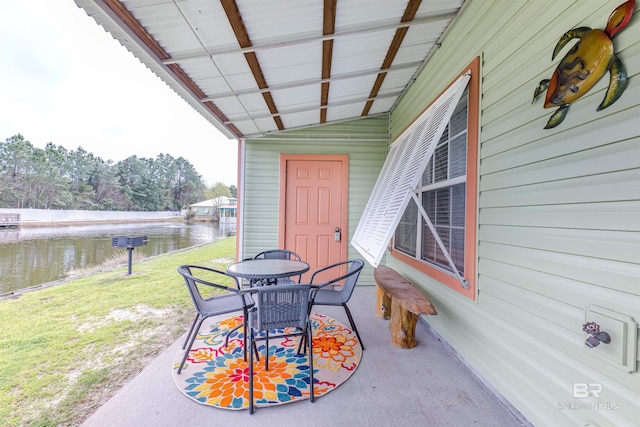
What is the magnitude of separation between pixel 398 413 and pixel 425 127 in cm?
240

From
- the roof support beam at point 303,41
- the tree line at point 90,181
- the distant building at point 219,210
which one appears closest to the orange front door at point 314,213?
the roof support beam at point 303,41

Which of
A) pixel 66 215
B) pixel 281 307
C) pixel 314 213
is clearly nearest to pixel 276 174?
pixel 314 213

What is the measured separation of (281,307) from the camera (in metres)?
1.89

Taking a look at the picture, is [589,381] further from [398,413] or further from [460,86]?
[460,86]

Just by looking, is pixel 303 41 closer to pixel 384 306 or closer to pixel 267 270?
pixel 267 270

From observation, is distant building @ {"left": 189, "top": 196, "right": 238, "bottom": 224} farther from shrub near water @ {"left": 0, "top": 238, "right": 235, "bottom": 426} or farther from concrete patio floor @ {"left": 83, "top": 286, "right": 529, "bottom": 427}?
concrete patio floor @ {"left": 83, "top": 286, "right": 529, "bottom": 427}

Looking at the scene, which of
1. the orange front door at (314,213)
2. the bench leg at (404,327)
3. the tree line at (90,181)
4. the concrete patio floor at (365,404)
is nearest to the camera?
the concrete patio floor at (365,404)

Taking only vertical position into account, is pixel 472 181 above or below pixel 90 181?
below

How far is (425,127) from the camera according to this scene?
2.53 meters

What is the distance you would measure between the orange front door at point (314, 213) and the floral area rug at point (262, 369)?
188 centimetres

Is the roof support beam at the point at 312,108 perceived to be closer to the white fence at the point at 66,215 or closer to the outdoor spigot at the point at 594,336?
the outdoor spigot at the point at 594,336

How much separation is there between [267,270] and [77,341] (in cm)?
215

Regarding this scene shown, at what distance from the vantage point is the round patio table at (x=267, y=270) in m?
2.27

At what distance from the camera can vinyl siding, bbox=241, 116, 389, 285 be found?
461 cm
